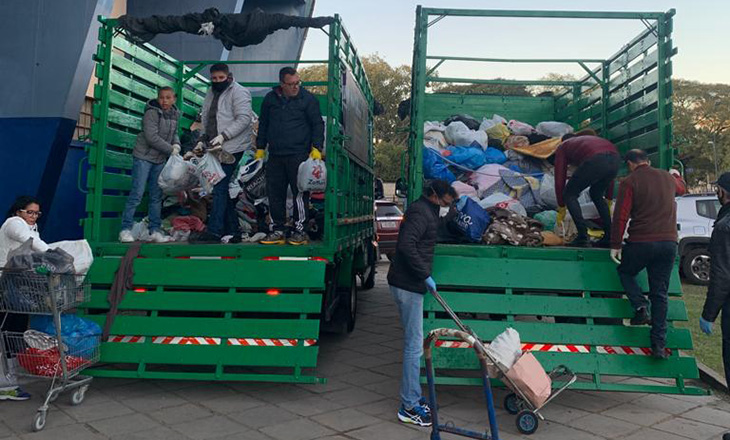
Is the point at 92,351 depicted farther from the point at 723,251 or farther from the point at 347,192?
the point at 723,251

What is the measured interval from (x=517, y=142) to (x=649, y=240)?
8.42 feet

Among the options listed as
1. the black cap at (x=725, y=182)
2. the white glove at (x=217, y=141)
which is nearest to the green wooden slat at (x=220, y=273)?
the white glove at (x=217, y=141)

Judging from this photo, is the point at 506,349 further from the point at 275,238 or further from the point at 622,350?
the point at 275,238

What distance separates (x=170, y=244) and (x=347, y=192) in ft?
6.16

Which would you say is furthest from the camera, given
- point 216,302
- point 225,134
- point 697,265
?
point 697,265

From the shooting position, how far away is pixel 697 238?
10.8m

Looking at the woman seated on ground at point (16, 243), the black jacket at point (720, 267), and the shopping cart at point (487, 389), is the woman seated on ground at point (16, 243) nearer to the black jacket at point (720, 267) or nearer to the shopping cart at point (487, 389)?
the shopping cart at point (487, 389)

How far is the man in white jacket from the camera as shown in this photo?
5.56 meters

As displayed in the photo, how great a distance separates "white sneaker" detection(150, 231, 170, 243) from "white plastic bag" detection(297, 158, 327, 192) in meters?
1.41

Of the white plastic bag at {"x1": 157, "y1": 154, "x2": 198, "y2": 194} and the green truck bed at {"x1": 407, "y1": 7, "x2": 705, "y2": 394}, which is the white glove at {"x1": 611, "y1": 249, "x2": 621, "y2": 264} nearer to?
the green truck bed at {"x1": 407, "y1": 7, "x2": 705, "y2": 394}

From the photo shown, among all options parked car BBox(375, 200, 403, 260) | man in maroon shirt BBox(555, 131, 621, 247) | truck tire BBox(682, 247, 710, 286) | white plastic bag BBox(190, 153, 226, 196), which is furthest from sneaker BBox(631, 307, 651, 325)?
parked car BBox(375, 200, 403, 260)

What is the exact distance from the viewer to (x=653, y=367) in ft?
14.5

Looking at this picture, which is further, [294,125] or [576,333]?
[294,125]

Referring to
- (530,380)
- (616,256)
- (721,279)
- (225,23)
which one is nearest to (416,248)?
(530,380)
